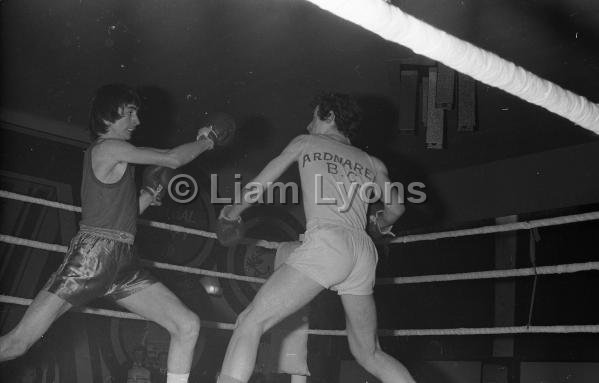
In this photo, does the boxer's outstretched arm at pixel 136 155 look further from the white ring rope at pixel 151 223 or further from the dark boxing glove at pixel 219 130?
the white ring rope at pixel 151 223

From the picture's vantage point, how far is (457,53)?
1333 mm

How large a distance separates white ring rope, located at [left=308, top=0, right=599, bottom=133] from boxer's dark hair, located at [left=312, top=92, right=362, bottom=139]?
0.93 meters

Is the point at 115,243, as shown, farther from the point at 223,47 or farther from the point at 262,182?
the point at 223,47

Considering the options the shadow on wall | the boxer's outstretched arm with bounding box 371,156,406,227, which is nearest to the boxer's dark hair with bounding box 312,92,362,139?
the boxer's outstretched arm with bounding box 371,156,406,227

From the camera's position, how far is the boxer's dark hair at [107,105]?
2338 mm

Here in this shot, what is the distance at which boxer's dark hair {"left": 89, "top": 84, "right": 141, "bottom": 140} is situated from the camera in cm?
234

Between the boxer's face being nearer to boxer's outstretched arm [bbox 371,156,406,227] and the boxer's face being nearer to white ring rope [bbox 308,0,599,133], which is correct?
boxer's outstretched arm [bbox 371,156,406,227]

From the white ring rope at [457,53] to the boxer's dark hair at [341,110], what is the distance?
0.93 metres

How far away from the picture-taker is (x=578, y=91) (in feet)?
14.1

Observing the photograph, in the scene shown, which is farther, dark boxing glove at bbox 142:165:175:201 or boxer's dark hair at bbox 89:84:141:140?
dark boxing glove at bbox 142:165:175:201

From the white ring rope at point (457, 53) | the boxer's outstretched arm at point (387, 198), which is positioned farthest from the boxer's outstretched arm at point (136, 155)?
the white ring rope at point (457, 53)

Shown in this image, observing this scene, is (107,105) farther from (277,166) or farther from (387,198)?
(387,198)

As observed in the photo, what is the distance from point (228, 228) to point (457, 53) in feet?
4.60

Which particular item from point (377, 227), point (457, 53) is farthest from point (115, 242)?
point (457, 53)
